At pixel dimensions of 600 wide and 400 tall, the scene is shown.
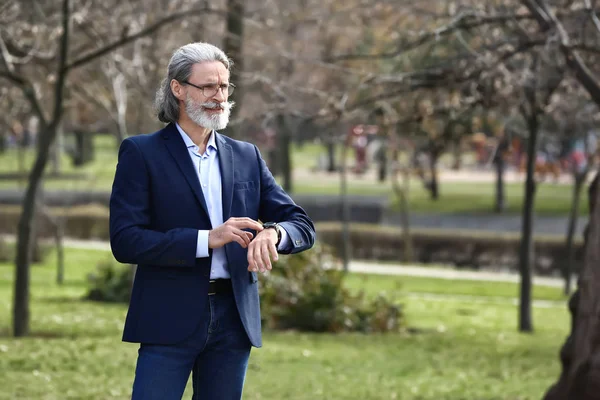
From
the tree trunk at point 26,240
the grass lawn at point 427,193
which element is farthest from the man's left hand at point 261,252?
the grass lawn at point 427,193

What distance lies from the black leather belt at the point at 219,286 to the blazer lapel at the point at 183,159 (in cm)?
22

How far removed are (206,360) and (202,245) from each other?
412 millimetres

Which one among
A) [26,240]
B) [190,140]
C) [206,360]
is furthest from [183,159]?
[26,240]

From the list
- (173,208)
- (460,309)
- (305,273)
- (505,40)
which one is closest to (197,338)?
(173,208)

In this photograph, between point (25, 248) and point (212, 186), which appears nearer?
point (212, 186)

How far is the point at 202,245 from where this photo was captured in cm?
350

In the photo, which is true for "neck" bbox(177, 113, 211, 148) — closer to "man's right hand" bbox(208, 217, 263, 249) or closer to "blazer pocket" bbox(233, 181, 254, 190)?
"blazer pocket" bbox(233, 181, 254, 190)

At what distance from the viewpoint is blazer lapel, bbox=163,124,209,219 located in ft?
11.9

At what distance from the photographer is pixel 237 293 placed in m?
3.61

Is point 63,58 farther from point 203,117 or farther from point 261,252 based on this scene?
point 261,252

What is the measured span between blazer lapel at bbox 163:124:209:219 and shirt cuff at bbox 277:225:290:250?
25cm

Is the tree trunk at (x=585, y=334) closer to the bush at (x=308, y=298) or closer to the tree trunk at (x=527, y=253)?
the bush at (x=308, y=298)

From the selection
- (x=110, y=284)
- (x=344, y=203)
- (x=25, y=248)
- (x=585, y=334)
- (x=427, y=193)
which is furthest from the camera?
(x=427, y=193)

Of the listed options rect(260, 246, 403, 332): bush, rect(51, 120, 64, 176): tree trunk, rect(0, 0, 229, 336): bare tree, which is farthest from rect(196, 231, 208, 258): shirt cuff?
rect(51, 120, 64, 176): tree trunk
